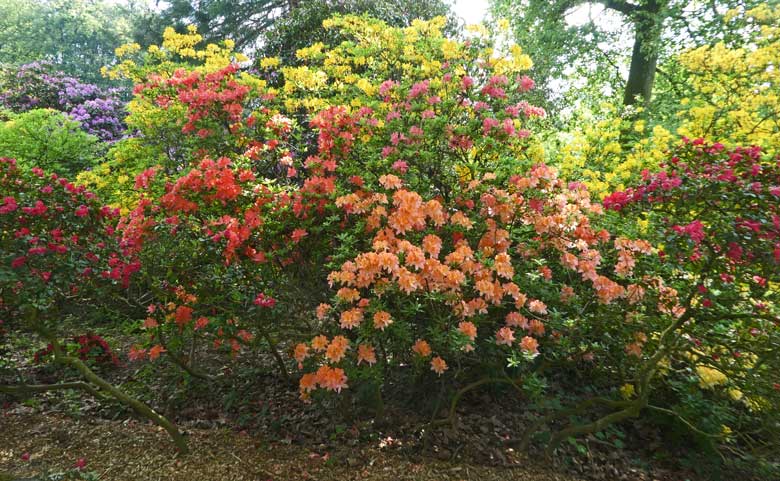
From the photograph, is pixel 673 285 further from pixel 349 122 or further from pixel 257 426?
pixel 257 426

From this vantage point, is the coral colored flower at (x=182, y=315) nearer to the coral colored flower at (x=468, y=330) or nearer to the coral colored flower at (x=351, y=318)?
the coral colored flower at (x=351, y=318)

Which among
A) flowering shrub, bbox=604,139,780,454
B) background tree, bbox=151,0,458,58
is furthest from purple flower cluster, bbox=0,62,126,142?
flowering shrub, bbox=604,139,780,454

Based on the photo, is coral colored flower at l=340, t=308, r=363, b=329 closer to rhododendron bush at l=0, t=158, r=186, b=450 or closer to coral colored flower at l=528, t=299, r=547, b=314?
coral colored flower at l=528, t=299, r=547, b=314

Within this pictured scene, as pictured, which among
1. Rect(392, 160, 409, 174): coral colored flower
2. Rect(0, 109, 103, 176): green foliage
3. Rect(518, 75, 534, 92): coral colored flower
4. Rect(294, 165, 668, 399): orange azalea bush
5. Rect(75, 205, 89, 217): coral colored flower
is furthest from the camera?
Rect(0, 109, 103, 176): green foliage

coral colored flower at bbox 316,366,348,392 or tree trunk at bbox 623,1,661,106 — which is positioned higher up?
tree trunk at bbox 623,1,661,106

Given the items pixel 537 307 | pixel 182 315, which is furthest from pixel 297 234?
pixel 537 307

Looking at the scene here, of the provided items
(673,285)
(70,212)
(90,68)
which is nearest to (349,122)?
(70,212)

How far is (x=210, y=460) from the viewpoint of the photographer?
10.1 ft

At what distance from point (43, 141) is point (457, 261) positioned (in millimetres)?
7264

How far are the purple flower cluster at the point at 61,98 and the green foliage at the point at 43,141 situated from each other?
4485 mm

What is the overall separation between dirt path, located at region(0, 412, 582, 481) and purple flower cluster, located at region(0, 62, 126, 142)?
10.2 metres

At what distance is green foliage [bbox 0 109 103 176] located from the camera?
6680 mm

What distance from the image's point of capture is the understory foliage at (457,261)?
261cm

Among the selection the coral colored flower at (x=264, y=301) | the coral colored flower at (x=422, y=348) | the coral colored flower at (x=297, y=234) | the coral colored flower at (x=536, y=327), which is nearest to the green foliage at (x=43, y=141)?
the coral colored flower at (x=264, y=301)
